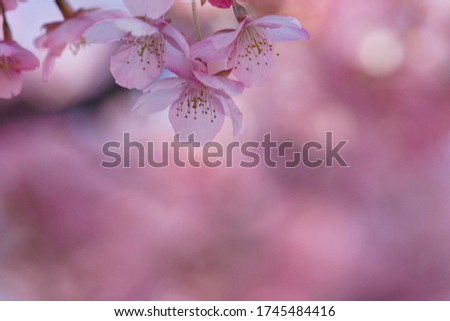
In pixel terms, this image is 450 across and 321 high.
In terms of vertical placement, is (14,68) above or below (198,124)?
above

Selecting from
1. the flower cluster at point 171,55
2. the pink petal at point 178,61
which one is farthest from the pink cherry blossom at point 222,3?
the pink petal at point 178,61

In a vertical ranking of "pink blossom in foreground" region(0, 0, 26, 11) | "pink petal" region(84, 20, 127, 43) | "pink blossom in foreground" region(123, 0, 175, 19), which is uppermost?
"pink blossom in foreground" region(0, 0, 26, 11)

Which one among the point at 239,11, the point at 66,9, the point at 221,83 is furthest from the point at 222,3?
the point at 66,9

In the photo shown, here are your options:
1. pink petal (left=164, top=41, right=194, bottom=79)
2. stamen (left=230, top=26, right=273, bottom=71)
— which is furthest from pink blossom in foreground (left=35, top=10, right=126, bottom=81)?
stamen (left=230, top=26, right=273, bottom=71)

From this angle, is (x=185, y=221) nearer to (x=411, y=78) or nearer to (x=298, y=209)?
(x=298, y=209)

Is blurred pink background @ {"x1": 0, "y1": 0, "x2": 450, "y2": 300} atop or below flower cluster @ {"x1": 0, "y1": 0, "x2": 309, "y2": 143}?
below

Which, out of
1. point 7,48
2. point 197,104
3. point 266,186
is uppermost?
point 7,48

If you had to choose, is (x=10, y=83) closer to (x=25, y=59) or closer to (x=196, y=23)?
(x=25, y=59)

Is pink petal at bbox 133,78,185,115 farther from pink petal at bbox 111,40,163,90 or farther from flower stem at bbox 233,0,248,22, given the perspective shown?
flower stem at bbox 233,0,248,22
